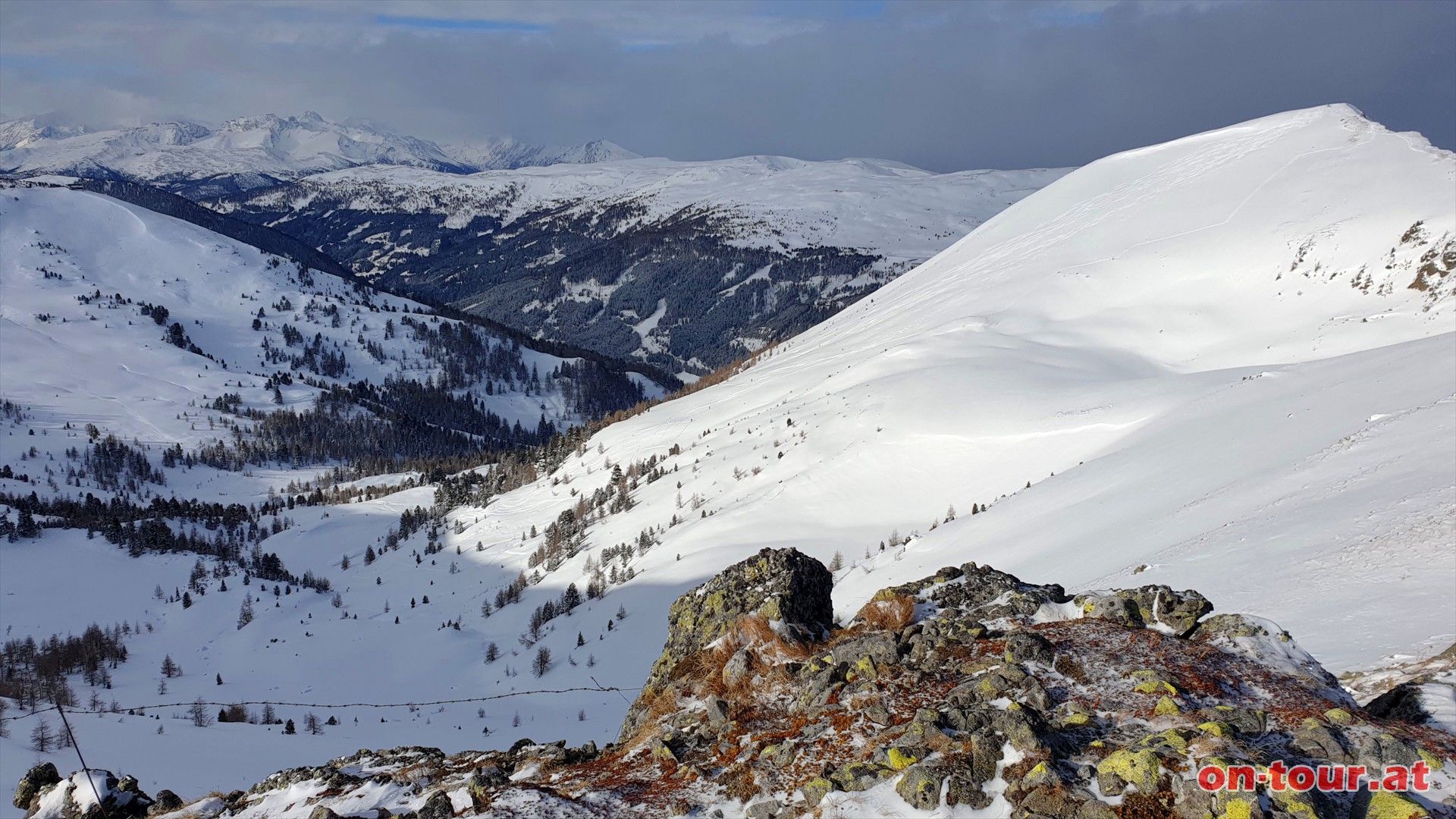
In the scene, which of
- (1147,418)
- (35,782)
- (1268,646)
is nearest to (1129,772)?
(1268,646)

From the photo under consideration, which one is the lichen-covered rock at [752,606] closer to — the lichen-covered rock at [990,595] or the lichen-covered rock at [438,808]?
the lichen-covered rock at [990,595]

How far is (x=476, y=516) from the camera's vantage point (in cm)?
8125

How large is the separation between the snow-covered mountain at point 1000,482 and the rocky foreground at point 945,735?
3695 millimetres

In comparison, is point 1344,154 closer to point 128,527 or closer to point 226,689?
point 226,689

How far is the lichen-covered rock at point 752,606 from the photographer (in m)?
11.8

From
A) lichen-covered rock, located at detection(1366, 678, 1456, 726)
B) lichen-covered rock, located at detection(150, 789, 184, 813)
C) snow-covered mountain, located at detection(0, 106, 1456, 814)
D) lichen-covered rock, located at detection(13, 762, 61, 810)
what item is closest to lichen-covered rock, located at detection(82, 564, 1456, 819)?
lichen-covered rock, located at detection(1366, 678, 1456, 726)

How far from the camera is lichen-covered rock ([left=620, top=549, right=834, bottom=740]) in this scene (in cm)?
1184

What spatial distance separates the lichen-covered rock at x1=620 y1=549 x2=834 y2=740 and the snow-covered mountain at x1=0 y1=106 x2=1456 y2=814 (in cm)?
736

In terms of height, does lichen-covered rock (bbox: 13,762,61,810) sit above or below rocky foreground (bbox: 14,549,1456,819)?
below

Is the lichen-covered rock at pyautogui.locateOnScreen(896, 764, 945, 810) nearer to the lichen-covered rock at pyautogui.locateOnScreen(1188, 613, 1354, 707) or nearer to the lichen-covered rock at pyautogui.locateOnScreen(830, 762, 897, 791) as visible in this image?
the lichen-covered rock at pyautogui.locateOnScreen(830, 762, 897, 791)

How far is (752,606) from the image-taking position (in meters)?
12.2

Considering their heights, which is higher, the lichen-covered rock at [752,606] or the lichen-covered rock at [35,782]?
the lichen-covered rock at [752,606]

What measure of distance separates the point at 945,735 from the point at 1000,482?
30816 millimetres

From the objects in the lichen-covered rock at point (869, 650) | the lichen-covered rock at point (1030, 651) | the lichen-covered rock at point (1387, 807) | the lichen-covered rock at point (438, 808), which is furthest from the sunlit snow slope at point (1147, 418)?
the lichen-covered rock at point (438, 808)
